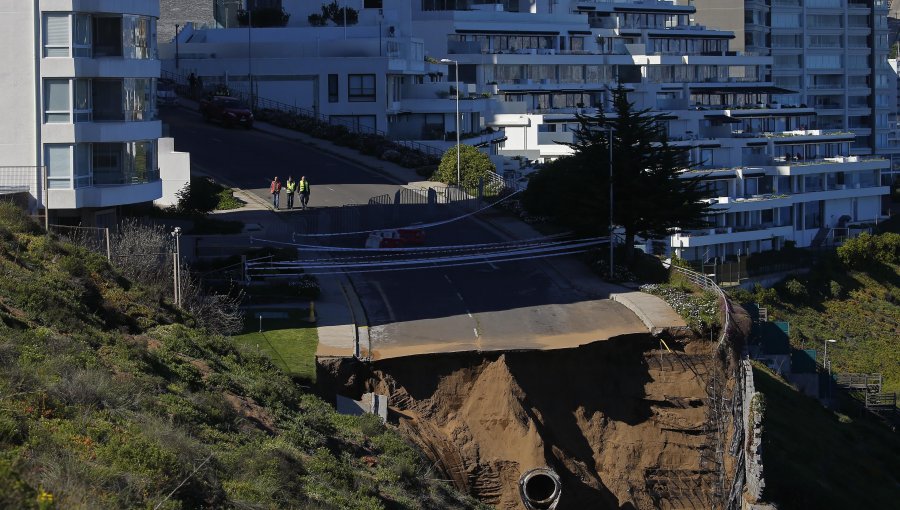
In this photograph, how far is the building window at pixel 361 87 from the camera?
281 feet

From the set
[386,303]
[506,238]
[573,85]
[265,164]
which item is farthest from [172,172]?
[573,85]

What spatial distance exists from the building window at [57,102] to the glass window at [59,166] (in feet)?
2.58

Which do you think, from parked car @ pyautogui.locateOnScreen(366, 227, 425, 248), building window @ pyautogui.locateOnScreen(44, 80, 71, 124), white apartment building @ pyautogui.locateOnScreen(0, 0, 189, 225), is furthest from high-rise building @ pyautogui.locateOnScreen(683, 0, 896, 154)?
building window @ pyautogui.locateOnScreen(44, 80, 71, 124)

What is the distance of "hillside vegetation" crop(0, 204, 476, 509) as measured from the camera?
19.4m

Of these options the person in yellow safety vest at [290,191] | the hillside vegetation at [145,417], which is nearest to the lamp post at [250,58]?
the person in yellow safety vest at [290,191]

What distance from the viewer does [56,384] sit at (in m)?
22.9

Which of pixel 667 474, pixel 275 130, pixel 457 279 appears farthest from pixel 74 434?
pixel 275 130

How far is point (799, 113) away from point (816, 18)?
81.7 ft

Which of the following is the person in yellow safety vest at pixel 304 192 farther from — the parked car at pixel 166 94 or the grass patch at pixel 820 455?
the parked car at pixel 166 94

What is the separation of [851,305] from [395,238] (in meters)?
41.3

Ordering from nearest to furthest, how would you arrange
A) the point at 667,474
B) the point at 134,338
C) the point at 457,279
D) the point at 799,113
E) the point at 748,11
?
1. the point at 134,338
2. the point at 667,474
3. the point at 457,279
4. the point at 799,113
5. the point at 748,11

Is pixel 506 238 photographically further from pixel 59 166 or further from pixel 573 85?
pixel 573 85

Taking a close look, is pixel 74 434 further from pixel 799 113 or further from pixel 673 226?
pixel 799 113

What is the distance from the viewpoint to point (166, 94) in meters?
87.6
